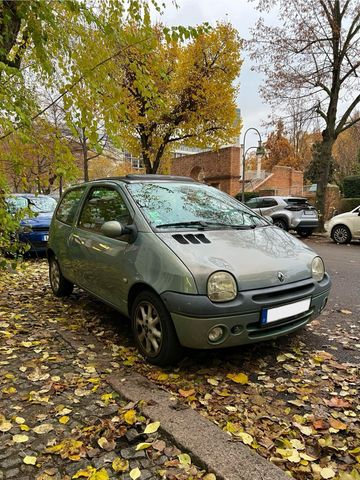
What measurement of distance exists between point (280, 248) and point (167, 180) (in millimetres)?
1554

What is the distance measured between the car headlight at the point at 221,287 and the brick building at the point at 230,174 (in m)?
22.8

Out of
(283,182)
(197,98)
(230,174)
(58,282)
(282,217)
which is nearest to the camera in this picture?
(58,282)

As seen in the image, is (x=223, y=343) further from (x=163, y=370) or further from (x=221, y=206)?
(x=221, y=206)

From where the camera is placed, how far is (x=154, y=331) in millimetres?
3168

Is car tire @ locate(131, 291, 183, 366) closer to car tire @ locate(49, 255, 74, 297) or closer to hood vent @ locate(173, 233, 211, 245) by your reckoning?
hood vent @ locate(173, 233, 211, 245)

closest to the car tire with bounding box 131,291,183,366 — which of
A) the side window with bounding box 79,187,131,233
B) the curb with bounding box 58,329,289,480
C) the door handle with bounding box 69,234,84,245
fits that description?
the curb with bounding box 58,329,289,480

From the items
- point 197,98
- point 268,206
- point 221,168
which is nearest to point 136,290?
point 268,206

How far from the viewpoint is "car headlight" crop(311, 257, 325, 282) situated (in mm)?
3500

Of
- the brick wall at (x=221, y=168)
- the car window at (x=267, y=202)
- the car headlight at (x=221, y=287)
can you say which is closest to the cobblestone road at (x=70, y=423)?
the car headlight at (x=221, y=287)

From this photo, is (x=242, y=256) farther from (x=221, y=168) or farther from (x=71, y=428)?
(x=221, y=168)

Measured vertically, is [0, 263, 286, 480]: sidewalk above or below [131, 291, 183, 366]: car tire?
below

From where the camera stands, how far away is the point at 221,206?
4.20 metres

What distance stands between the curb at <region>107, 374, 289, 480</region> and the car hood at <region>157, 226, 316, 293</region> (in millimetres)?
824

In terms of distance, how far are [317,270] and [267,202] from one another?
40.0 ft
